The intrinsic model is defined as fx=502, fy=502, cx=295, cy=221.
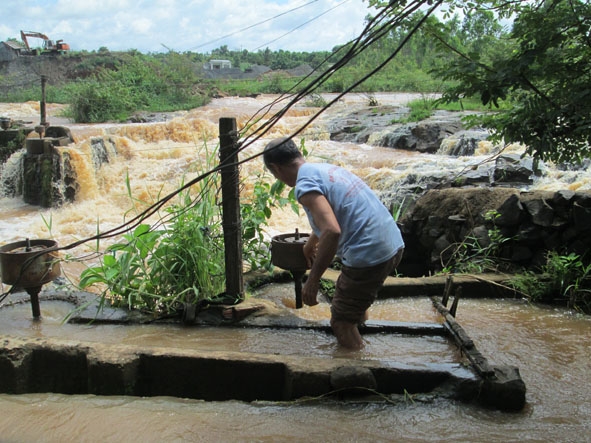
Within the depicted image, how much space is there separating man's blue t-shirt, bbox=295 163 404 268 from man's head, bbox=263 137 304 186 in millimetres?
112

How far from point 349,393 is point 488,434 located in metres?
0.75

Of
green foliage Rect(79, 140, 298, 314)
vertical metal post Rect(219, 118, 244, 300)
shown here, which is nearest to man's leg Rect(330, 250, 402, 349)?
vertical metal post Rect(219, 118, 244, 300)

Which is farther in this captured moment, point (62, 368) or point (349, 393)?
point (62, 368)

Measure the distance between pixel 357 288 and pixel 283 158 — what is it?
37.0 inches

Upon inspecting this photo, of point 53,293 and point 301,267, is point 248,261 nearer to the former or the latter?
point 301,267

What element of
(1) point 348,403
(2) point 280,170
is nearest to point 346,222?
(2) point 280,170

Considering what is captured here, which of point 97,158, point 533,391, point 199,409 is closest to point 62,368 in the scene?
point 199,409

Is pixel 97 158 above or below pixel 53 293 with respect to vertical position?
above

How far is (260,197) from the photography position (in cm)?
509

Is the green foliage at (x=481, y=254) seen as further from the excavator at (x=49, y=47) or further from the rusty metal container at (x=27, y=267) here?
the excavator at (x=49, y=47)

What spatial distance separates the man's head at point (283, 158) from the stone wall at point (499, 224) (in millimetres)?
2926

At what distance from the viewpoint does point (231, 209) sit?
4.10 m

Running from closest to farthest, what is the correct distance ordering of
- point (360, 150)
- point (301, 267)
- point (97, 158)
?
point (301, 267)
point (97, 158)
point (360, 150)

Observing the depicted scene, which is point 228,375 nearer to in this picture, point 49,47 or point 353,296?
point 353,296
